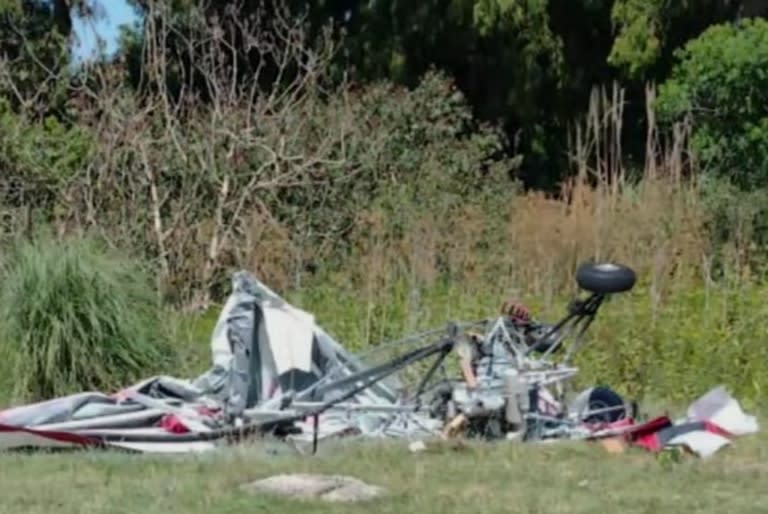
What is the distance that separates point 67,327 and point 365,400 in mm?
1923

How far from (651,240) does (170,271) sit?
12.3ft

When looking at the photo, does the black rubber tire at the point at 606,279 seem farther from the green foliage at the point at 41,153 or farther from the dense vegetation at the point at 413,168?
the green foliage at the point at 41,153

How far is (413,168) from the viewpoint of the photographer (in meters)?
13.6

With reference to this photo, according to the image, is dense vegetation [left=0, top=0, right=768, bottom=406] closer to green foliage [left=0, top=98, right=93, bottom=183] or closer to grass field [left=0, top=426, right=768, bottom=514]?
green foliage [left=0, top=98, right=93, bottom=183]

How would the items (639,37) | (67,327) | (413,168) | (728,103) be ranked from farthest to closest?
(639,37), (413,168), (728,103), (67,327)

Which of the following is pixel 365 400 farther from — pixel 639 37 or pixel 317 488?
pixel 639 37

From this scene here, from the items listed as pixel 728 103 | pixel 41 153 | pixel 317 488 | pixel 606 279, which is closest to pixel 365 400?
pixel 606 279

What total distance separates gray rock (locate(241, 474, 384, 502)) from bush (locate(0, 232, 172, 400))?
9.05 feet

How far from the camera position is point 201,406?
25.4ft

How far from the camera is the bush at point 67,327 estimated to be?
858 centimetres

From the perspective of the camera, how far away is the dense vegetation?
9594mm

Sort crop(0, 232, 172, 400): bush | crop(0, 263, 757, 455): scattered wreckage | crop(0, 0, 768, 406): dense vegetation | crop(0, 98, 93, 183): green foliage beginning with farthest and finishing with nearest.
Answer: crop(0, 98, 93, 183): green foliage, crop(0, 0, 768, 406): dense vegetation, crop(0, 232, 172, 400): bush, crop(0, 263, 757, 455): scattered wreckage

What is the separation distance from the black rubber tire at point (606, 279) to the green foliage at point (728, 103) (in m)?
4.87

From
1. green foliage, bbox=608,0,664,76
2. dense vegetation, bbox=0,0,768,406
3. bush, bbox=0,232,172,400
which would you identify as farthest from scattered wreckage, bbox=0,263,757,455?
green foliage, bbox=608,0,664,76
